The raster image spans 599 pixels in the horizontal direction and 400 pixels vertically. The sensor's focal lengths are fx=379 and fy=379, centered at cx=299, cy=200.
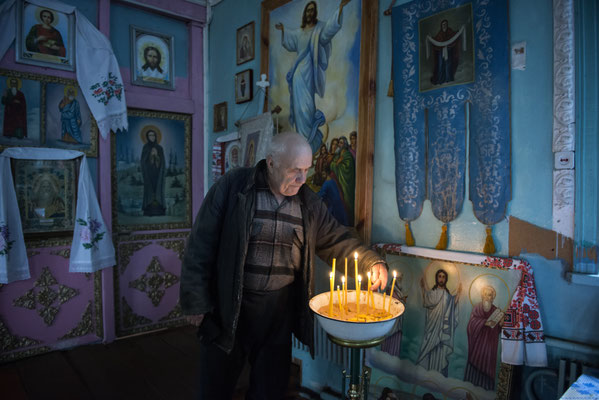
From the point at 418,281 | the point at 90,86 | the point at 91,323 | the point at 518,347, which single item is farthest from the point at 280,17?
the point at 91,323

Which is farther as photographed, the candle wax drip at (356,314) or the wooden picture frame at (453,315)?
the wooden picture frame at (453,315)

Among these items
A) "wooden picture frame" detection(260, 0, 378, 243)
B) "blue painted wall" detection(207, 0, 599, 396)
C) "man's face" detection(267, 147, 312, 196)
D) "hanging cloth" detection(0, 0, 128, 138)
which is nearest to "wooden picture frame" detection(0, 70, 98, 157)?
"hanging cloth" detection(0, 0, 128, 138)

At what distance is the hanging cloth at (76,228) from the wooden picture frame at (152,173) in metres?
0.29

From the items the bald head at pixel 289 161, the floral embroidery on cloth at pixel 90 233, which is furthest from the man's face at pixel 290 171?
the floral embroidery on cloth at pixel 90 233

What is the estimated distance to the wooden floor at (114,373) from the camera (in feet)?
9.98

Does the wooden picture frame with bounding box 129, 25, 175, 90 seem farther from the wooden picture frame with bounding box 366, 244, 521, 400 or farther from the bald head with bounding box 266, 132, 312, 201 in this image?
the wooden picture frame with bounding box 366, 244, 521, 400

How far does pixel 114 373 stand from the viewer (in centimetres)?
340

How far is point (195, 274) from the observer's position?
83.3 inches

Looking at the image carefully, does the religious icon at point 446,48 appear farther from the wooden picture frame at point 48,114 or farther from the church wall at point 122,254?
the wooden picture frame at point 48,114

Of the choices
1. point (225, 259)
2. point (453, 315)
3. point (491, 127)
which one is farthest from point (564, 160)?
point (225, 259)

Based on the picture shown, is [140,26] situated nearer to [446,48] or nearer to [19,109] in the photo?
[19,109]

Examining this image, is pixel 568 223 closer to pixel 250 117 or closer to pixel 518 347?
pixel 518 347

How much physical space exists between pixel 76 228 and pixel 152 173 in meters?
1.00

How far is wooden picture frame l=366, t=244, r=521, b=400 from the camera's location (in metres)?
2.07
